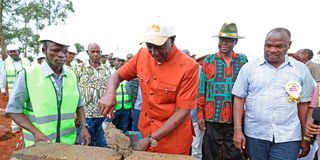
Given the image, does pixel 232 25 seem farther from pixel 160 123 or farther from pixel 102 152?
pixel 102 152

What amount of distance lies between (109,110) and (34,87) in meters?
0.69

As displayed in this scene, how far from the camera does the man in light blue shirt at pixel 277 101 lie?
9.26ft

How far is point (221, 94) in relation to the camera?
3.68 meters

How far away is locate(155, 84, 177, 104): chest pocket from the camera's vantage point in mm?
2516

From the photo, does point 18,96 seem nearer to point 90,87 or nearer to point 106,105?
point 106,105

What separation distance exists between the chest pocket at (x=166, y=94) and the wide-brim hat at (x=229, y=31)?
4.92 ft

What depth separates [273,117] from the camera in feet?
9.36

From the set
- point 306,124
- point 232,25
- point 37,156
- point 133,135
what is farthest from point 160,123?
point 232,25

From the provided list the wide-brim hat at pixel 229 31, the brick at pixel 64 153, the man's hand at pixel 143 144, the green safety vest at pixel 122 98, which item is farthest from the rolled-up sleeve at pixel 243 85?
the green safety vest at pixel 122 98

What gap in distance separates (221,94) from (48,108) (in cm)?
204

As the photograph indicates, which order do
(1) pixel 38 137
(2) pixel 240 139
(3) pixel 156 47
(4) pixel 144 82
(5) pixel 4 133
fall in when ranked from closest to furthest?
(3) pixel 156 47 < (1) pixel 38 137 < (4) pixel 144 82 < (2) pixel 240 139 < (5) pixel 4 133

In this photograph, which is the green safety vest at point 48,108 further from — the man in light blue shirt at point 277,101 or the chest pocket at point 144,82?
the man in light blue shirt at point 277,101

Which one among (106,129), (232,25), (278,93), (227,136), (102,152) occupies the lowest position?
(227,136)

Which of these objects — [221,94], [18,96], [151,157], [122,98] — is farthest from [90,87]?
[151,157]
